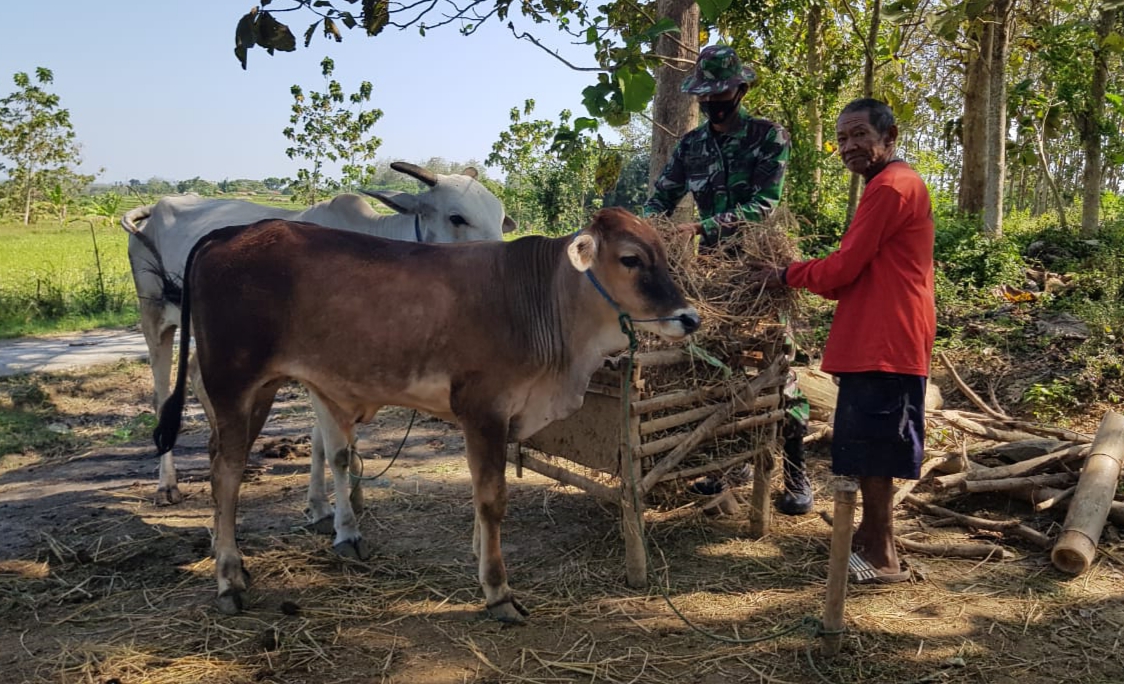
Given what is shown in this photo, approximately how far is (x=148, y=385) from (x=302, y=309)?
596 centimetres

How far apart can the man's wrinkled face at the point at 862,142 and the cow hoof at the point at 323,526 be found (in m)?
3.08

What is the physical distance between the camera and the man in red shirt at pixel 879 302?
3457 millimetres

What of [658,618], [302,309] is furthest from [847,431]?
[302,309]

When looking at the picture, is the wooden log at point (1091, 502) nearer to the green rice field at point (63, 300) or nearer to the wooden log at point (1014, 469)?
the wooden log at point (1014, 469)

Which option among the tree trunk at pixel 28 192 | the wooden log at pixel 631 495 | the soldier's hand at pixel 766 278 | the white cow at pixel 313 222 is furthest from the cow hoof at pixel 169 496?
the tree trunk at pixel 28 192

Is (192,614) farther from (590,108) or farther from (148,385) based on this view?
(148,385)

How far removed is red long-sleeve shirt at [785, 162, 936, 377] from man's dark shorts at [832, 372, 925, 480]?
0.09m

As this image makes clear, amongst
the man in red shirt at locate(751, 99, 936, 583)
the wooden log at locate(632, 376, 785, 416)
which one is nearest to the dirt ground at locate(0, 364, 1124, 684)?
the man in red shirt at locate(751, 99, 936, 583)

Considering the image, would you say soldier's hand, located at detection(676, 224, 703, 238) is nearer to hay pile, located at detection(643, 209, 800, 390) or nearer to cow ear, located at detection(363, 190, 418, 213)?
hay pile, located at detection(643, 209, 800, 390)

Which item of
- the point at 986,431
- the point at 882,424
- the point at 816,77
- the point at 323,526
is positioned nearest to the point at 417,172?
the point at 323,526

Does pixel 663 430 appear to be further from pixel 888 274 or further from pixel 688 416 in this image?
pixel 888 274

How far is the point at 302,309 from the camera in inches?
143

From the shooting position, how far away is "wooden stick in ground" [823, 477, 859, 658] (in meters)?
2.86

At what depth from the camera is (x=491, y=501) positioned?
3518mm
